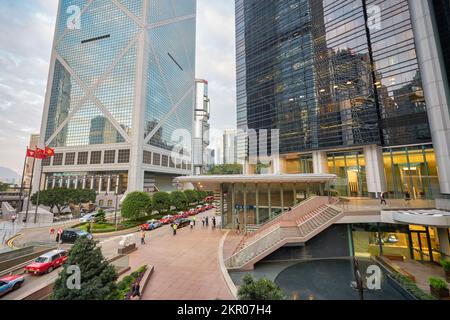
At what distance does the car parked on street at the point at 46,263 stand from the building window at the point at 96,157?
187 feet

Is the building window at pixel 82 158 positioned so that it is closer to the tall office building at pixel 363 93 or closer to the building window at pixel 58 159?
the building window at pixel 58 159

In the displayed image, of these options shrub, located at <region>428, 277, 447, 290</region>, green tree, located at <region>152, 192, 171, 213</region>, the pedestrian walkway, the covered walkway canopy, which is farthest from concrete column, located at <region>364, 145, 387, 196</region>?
green tree, located at <region>152, 192, 171, 213</region>

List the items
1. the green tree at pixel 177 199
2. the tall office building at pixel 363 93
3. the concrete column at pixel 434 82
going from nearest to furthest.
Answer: the concrete column at pixel 434 82
the tall office building at pixel 363 93
the green tree at pixel 177 199

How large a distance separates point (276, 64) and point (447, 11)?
87.6 feet

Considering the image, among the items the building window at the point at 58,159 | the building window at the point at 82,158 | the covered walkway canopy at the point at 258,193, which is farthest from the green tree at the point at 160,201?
the building window at the point at 58,159

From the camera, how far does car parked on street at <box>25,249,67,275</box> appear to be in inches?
529

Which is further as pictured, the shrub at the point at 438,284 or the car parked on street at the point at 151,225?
the car parked on street at the point at 151,225

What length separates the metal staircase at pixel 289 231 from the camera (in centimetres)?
1395

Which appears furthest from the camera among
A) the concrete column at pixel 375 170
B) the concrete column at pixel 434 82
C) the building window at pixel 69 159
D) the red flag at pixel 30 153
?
the building window at pixel 69 159

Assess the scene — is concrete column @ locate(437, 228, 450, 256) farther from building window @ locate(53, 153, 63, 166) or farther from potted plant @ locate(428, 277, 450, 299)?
building window @ locate(53, 153, 63, 166)

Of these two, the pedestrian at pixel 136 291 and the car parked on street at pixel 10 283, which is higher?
the pedestrian at pixel 136 291

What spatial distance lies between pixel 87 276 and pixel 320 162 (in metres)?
35.4

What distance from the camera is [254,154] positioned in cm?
4722

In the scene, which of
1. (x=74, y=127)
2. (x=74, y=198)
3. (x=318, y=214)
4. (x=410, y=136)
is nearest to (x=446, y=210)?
(x=318, y=214)
